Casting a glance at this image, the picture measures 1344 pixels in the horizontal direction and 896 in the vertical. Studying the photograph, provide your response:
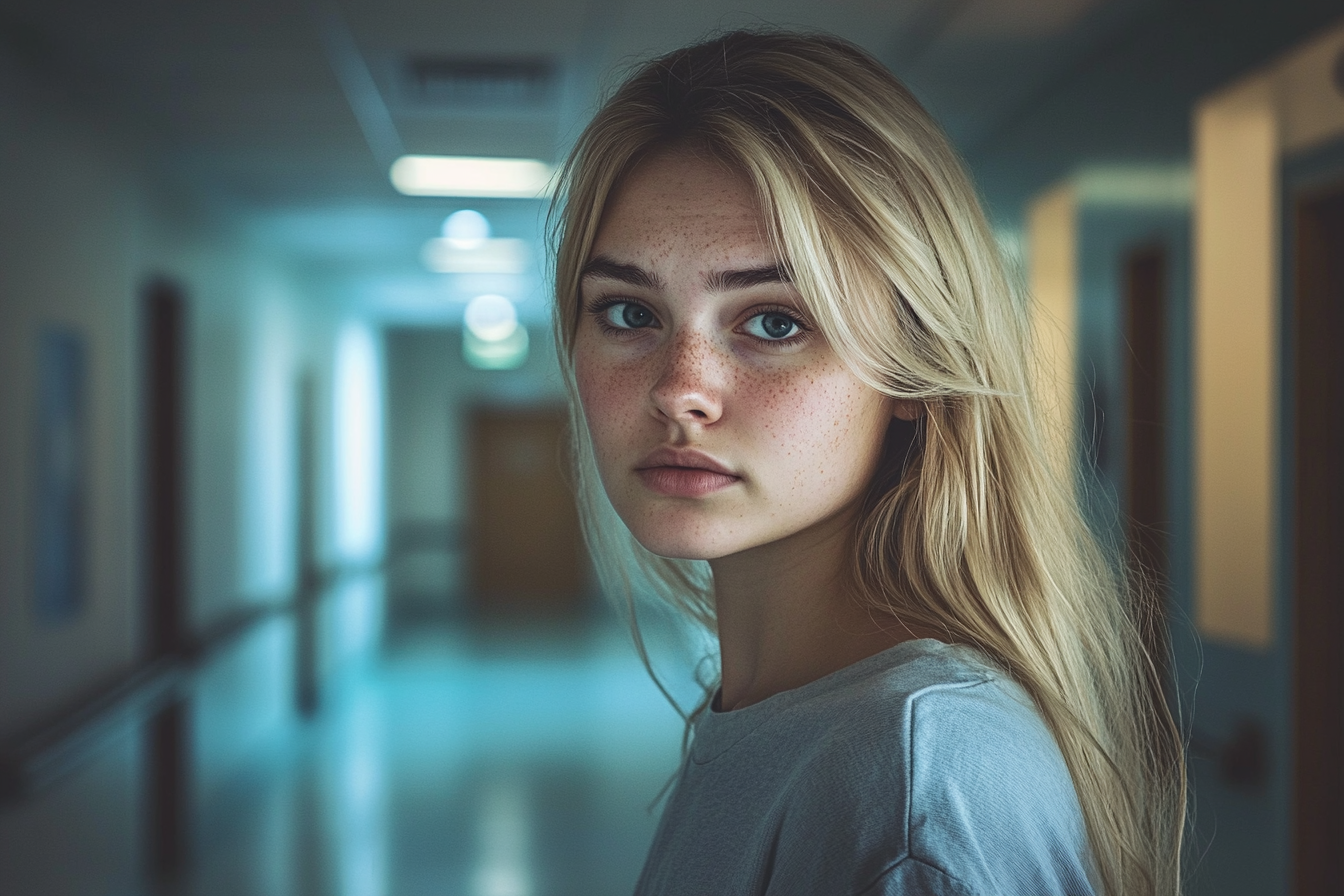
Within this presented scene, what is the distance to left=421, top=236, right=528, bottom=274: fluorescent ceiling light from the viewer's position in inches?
353

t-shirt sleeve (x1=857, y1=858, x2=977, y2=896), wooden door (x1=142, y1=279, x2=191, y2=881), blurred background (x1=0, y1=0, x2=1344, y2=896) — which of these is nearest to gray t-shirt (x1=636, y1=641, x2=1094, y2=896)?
t-shirt sleeve (x1=857, y1=858, x2=977, y2=896)

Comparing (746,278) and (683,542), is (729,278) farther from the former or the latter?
(683,542)

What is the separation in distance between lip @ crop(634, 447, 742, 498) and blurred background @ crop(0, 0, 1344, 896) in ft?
1.27

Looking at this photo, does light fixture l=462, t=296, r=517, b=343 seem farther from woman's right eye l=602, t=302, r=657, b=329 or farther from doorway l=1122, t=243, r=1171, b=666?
woman's right eye l=602, t=302, r=657, b=329

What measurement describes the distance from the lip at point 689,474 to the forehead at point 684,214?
0.56 ft

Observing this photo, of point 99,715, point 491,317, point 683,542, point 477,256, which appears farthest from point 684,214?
point 491,317

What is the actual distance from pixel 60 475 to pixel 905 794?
15.3 ft

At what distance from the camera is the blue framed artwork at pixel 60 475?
4285 millimetres

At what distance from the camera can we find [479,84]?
4.86m

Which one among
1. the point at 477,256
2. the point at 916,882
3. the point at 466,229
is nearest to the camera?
the point at 916,882

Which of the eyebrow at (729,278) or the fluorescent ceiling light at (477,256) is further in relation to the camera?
the fluorescent ceiling light at (477,256)

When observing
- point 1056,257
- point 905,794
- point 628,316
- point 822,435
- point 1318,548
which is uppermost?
point 1056,257

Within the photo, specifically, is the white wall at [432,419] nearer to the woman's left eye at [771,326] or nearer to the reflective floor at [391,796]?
the reflective floor at [391,796]

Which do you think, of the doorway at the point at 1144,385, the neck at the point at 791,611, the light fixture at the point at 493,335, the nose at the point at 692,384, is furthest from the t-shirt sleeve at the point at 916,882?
the light fixture at the point at 493,335
